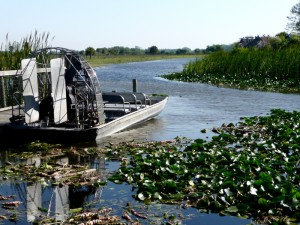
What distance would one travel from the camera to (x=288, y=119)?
15.7m

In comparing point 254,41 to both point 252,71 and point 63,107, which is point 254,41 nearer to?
point 252,71

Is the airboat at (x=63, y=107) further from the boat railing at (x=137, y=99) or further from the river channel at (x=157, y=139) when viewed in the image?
the boat railing at (x=137, y=99)

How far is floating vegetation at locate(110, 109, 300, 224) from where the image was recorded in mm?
7035

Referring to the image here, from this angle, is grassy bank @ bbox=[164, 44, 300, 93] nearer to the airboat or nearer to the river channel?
the river channel

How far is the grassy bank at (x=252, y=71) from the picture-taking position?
31.0 meters

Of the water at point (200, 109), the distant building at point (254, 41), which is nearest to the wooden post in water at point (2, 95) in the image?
the water at point (200, 109)

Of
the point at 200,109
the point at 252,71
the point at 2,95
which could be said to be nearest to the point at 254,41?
the point at 252,71

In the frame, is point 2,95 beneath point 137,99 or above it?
above

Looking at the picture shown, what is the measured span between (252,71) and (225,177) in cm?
2848

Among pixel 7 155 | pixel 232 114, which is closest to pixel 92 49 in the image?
pixel 232 114

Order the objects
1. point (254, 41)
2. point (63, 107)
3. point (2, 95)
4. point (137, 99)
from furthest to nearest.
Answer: point (254, 41)
point (137, 99)
point (2, 95)
point (63, 107)

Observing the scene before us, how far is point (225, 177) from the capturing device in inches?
330

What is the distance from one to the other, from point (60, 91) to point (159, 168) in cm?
494

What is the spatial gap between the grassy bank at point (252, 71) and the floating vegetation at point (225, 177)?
60.9ft
